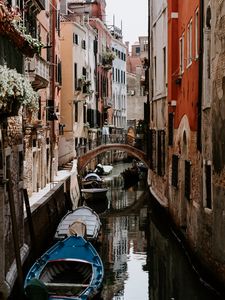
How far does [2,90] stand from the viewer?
835 centimetres

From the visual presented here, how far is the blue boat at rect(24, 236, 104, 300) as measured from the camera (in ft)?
34.6

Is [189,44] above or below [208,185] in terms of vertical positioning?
above

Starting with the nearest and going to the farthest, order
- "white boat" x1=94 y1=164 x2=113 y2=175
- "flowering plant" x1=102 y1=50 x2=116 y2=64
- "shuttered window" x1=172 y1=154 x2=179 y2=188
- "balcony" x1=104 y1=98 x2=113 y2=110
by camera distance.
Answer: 1. "shuttered window" x1=172 y1=154 x2=179 y2=188
2. "white boat" x1=94 y1=164 x2=113 y2=175
3. "flowering plant" x1=102 y1=50 x2=116 y2=64
4. "balcony" x1=104 y1=98 x2=113 y2=110

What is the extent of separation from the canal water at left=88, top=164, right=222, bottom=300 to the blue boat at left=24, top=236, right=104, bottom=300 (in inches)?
34.6

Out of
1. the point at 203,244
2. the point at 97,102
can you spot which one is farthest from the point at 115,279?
the point at 97,102

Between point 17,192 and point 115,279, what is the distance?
334 centimetres

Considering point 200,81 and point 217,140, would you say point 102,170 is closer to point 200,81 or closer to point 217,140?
point 200,81

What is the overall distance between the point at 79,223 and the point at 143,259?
7.68 ft

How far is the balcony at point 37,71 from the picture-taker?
16000mm

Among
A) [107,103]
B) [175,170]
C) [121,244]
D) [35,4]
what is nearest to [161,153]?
[175,170]

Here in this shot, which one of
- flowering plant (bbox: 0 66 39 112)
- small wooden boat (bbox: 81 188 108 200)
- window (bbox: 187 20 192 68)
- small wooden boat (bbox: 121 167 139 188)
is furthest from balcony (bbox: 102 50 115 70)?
flowering plant (bbox: 0 66 39 112)

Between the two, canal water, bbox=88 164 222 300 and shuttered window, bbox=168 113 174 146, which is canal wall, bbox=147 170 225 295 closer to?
canal water, bbox=88 164 222 300

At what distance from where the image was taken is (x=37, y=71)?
1666cm

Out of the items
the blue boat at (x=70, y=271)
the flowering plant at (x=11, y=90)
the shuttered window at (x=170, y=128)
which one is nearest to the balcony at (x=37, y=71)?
the shuttered window at (x=170, y=128)
